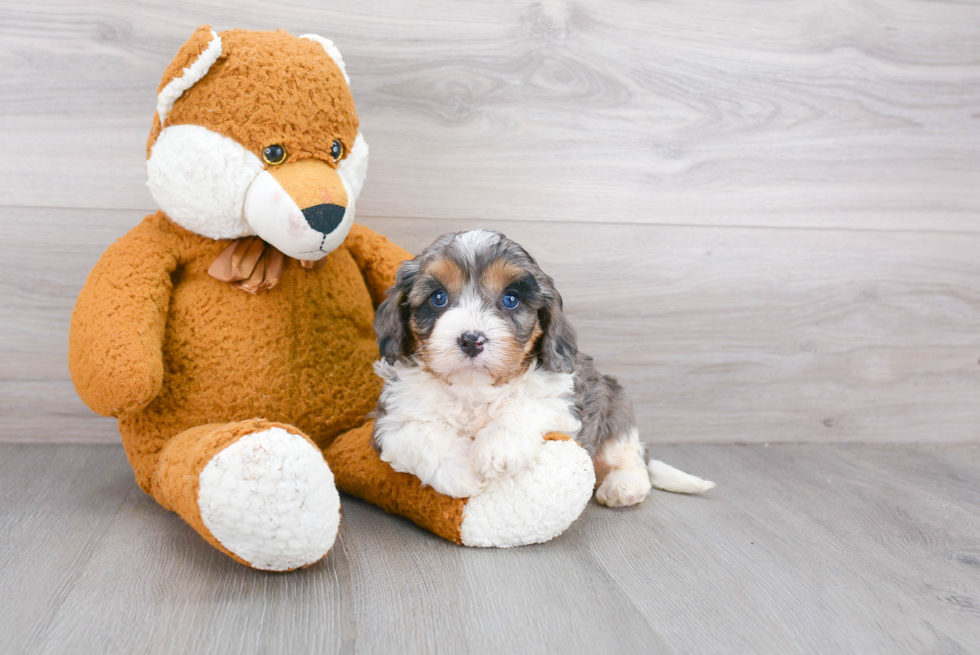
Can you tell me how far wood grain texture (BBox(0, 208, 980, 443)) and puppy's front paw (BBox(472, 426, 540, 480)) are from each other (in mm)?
781

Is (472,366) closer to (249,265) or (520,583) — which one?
(520,583)

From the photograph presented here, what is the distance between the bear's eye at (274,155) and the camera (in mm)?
1485

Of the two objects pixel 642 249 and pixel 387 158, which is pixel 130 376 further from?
pixel 642 249

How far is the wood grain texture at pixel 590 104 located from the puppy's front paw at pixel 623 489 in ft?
2.50

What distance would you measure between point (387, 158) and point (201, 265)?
2.01 feet

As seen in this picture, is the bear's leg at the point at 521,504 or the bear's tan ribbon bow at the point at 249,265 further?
the bear's tan ribbon bow at the point at 249,265

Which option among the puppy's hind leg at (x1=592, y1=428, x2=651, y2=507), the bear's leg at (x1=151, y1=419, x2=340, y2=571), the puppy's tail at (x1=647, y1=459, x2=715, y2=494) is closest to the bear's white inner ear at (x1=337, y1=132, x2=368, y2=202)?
the bear's leg at (x1=151, y1=419, x2=340, y2=571)

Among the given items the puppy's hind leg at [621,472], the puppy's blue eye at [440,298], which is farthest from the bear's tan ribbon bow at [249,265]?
the puppy's hind leg at [621,472]

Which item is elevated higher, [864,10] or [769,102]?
[864,10]

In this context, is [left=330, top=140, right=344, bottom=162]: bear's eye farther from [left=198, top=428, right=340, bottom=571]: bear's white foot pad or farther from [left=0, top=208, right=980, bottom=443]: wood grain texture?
[left=198, top=428, right=340, bottom=571]: bear's white foot pad

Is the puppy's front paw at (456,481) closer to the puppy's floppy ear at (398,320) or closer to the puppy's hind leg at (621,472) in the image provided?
the puppy's floppy ear at (398,320)

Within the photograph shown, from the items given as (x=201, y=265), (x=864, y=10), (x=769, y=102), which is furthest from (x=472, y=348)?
(x=864, y=10)

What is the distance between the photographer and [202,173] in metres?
1.46

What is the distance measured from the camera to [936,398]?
7.79 ft
